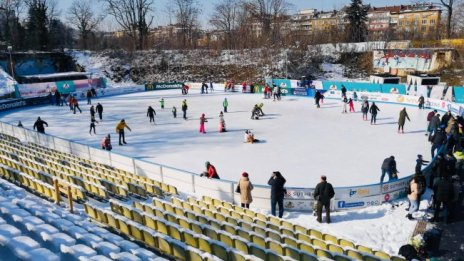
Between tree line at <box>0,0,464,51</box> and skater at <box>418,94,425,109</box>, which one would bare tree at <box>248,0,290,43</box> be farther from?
skater at <box>418,94,425,109</box>

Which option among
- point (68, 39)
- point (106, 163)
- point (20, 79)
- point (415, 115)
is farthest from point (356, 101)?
point (68, 39)

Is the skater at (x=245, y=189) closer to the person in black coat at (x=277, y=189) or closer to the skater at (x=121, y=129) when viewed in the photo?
the person in black coat at (x=277, y=189)

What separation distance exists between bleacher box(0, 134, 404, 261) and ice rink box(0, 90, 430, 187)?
4.02 meters

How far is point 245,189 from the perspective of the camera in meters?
9.76

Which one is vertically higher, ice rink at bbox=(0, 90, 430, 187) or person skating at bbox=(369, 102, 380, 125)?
person skating at bbox=(369, 102, 380, 125)

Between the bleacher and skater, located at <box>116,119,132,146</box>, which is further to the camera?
skater, located at <box>116,119,132,146</box>

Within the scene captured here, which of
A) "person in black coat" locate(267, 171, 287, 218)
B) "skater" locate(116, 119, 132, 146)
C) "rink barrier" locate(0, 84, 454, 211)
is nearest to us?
"person in black coat" locate(267, 171, 287, 218)

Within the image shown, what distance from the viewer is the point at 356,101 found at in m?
28.6

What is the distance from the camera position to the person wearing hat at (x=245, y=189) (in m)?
9.72

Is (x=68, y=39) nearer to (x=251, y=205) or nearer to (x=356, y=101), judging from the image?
(x=356, y=101)

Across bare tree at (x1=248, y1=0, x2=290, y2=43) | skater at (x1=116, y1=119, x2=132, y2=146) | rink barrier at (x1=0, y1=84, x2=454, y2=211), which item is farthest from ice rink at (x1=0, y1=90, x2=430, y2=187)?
bare tree at (x1=248, y1=0, x2=290, y2=43)

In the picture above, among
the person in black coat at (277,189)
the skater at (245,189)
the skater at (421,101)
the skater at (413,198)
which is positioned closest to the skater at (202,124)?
the skater at (245,189)

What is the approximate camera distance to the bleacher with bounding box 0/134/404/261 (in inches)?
210

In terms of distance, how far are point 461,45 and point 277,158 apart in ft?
141
